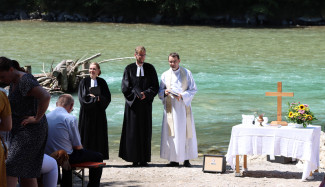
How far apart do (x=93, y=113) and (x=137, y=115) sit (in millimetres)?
616

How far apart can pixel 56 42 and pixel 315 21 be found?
69.6ft

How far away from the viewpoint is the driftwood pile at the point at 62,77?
1747 cm

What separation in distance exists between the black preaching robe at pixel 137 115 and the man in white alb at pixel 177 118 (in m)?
0.19

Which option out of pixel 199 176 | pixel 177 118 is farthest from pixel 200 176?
pixel 177 118

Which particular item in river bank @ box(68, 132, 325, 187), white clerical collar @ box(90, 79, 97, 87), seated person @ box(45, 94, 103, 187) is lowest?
river bank @ box(68, 132, 325, 187)

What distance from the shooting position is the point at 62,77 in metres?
17.5

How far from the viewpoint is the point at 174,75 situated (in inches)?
367

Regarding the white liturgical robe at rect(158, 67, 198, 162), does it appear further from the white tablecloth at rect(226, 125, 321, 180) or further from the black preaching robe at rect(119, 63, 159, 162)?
the white tablecloth at rect(226, 125, 321, 180)

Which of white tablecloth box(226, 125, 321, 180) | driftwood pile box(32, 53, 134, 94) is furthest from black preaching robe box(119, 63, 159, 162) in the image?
driftwood pile box(32, 53, 134, 94)

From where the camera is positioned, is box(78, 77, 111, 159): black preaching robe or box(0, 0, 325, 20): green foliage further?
box(0, 0, 325, 20): green foliage

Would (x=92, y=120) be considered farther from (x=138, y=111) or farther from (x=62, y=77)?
(x=62, y=77)

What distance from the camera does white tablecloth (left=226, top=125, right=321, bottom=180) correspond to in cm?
808

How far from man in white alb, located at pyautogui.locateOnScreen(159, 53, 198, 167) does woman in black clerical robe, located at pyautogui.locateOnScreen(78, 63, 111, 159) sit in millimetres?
819

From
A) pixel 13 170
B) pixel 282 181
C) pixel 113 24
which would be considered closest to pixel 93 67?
pixel 282 181
